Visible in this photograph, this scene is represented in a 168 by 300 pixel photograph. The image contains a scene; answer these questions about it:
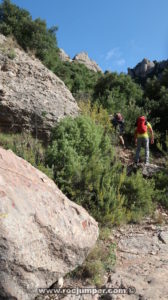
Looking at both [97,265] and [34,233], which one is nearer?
[34,233]

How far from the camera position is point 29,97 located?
793cm

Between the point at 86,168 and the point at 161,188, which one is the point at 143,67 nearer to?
the point at 161,188

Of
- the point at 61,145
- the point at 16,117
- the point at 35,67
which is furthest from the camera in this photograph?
the point at 35,67

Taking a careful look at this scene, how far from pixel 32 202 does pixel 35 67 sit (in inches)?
278

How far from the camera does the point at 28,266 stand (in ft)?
9.02

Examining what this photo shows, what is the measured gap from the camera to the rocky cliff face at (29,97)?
7.57 m

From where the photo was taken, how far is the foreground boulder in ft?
8.73

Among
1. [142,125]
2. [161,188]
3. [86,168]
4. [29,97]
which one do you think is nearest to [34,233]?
[86,168]

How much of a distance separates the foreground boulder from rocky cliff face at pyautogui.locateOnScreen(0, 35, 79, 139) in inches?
146

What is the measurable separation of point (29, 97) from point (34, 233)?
5.67 metres

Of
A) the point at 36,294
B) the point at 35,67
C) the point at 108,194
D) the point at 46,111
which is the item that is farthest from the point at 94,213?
the point at 35,67

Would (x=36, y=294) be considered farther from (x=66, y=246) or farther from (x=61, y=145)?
(x=61, y=145)

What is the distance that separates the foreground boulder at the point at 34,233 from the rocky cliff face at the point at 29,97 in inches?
146

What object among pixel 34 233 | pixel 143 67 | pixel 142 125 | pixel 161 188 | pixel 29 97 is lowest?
pixel 161 188
